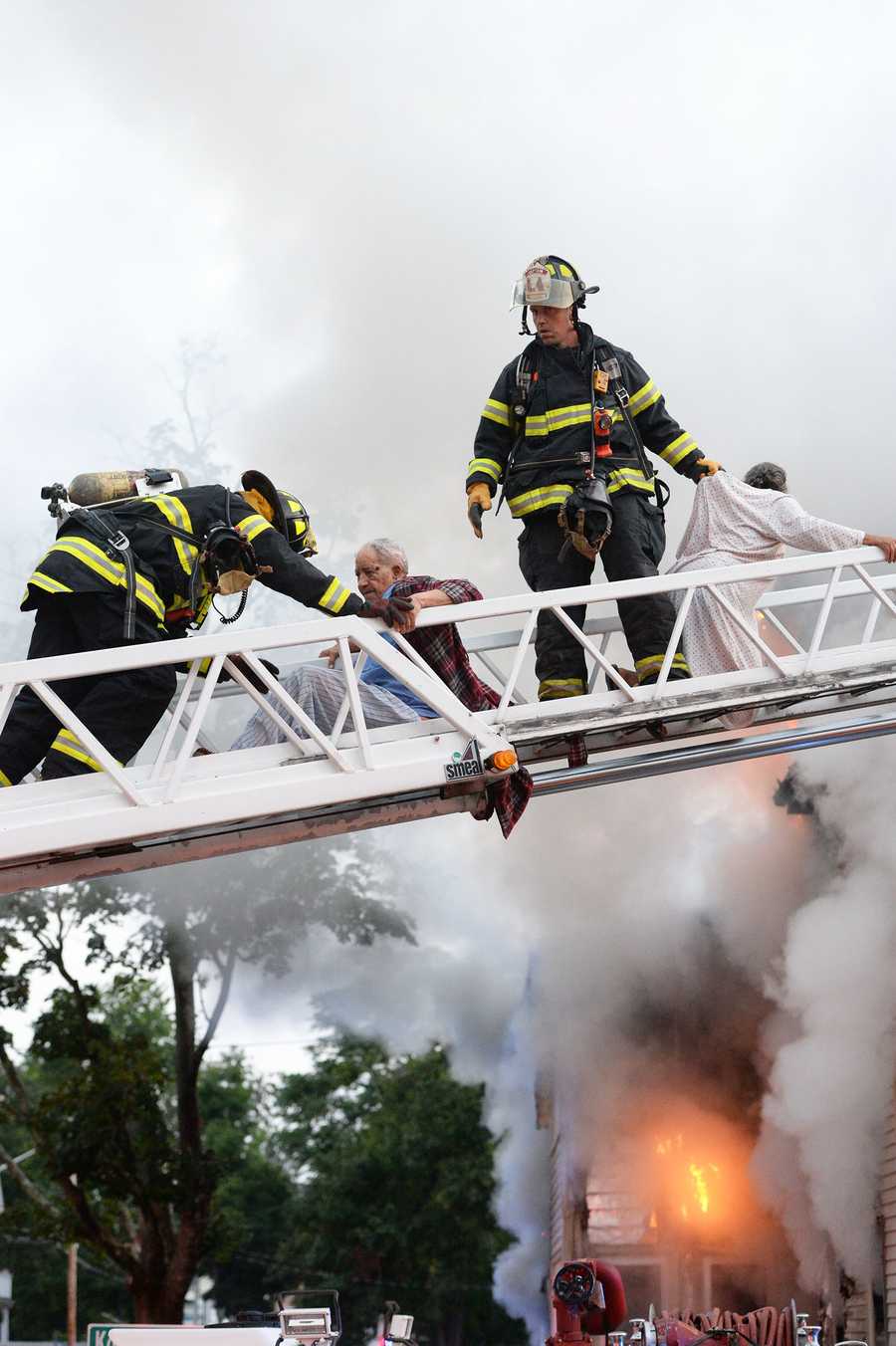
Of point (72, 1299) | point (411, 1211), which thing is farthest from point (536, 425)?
point (411, 1211)

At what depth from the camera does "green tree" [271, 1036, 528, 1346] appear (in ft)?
70.1

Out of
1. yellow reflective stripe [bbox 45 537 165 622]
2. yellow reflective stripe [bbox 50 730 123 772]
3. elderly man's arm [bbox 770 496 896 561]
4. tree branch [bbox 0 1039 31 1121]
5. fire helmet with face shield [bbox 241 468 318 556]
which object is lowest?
tree branch [bbox 0 1039 31 1121]

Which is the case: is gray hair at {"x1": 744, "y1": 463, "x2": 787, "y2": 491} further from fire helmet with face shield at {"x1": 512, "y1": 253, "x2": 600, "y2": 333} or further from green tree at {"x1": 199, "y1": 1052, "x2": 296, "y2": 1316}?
green tree at {"x1": 199, "y1": 1052, "x2": 296, "y2": 1316}

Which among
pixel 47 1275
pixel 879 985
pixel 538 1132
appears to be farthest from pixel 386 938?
pixel 47 1275

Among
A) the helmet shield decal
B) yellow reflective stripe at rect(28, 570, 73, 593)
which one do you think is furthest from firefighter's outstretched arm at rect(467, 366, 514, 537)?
yellow reflective stripe at rect(28, 570, 73, 593)

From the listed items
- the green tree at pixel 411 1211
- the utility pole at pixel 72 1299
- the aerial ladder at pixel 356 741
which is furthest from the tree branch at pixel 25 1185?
the aerial ladder at pixel 356 741

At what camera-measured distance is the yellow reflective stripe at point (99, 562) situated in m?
4.29

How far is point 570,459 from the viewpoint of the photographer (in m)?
5.58

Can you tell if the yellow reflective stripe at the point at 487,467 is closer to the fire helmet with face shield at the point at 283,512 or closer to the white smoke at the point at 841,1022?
the fire helmet with face shield at the point at 283,512

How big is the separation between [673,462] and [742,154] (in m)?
9.88

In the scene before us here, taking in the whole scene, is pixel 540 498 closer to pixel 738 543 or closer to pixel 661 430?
pixel 661 430

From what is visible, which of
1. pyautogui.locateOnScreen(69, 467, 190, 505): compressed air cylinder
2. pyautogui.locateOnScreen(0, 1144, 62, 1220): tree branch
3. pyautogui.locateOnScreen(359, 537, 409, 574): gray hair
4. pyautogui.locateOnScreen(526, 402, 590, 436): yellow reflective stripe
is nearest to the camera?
pyautogui.locateOnScreen(69, 467, 190, 505): compressed air cylinder

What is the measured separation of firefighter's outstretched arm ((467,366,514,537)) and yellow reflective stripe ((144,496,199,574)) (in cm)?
164

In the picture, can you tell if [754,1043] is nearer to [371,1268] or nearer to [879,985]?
[879,985]
